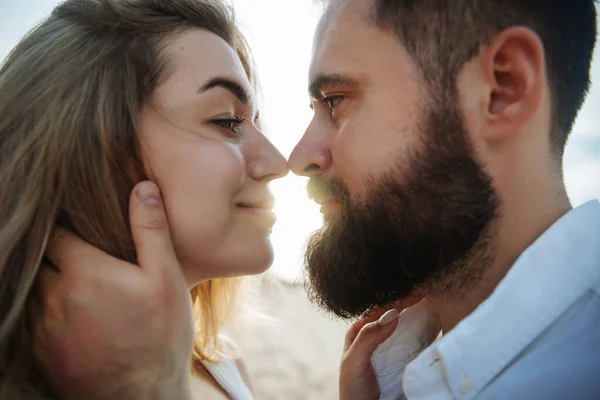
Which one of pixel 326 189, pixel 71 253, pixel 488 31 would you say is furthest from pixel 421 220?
pixel 71 253

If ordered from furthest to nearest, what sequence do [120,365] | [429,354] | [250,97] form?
[250,97]
[429,354]
[120,365]

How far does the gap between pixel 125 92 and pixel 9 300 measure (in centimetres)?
91

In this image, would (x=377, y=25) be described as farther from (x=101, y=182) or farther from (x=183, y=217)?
(x=101, y=182)

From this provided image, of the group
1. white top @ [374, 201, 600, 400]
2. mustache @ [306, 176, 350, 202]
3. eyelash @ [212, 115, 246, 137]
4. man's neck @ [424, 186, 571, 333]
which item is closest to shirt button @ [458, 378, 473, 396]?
white top @ [374, 201, 600, 400]

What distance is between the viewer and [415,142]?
182 cm

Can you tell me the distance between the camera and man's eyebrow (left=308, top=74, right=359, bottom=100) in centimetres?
190

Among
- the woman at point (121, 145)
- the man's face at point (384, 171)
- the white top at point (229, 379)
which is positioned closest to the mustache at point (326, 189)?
the man's face at point (384, 171)

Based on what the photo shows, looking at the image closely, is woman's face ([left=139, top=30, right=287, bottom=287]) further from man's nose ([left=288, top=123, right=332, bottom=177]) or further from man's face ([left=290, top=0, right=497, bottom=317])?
man's face ([left=290, top=0, right=497, bottom=317])

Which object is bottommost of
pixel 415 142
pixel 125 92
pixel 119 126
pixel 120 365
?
pixel 120 365

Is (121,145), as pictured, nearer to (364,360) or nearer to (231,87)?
(231,87)

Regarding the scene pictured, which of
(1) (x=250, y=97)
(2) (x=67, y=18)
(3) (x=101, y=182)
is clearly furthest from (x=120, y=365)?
(2) (x=67, y=18)

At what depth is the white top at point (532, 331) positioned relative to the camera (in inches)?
53.1

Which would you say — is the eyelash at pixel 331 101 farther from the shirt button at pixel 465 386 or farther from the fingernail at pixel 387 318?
the shirt button at pixel 465 386

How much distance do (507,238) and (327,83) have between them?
3.26ft
